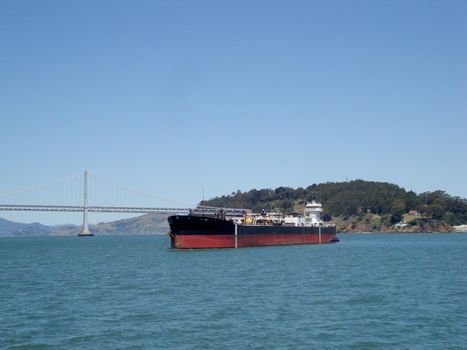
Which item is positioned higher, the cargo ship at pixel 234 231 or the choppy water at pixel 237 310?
the cargo ship at pixel 234 231

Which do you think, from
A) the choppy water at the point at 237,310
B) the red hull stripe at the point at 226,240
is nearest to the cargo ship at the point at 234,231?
the red hull stripe at the point at 226,240

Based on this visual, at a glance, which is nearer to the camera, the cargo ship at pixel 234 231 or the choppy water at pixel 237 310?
the choppy water at pixel 237 310

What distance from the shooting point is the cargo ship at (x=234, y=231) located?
59688 mm

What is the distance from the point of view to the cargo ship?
5969cm

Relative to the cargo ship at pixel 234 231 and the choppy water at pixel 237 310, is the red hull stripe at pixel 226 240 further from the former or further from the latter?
the choppy water at pixel 237 310

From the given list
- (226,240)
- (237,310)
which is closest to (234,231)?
(226,240)

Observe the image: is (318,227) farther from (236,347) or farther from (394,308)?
(236,347)

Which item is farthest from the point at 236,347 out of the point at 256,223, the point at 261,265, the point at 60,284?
the point at 256,223

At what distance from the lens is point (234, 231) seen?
6394 centimetres

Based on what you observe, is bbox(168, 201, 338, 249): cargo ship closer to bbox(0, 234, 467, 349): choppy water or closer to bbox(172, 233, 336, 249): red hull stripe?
bbox(172, 233, 336, 249): red hull stripe

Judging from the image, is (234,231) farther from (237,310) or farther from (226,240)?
(237,310)

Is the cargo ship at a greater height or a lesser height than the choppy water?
greater

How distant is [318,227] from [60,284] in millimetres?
59318

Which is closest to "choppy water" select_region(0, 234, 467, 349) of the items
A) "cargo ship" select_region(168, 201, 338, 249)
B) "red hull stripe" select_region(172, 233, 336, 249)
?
"cargo ship" select_region(168, 201, 338, 249)
